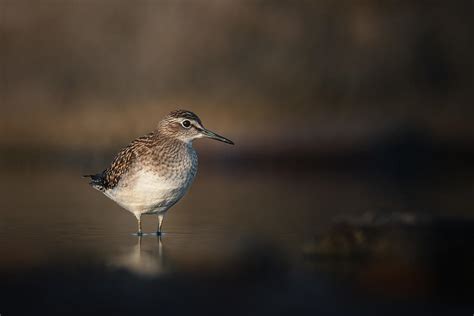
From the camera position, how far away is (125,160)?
11.6m

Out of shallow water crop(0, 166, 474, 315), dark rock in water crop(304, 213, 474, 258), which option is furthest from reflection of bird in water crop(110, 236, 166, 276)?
dark rock in water crop(304, 213, 474, 258)

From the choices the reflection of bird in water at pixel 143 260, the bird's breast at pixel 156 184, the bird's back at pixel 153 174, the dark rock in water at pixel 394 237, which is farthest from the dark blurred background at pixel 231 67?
the dark rock in water at pixel 394 237

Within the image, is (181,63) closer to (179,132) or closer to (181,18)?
(181,18)

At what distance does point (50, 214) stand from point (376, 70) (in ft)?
43.6

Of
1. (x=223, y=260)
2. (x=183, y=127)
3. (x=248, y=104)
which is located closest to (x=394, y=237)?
(x=223, y=260)

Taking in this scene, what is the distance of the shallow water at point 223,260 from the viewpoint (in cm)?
713

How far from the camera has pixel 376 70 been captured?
961 inches

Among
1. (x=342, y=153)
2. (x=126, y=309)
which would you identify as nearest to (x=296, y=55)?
(x=342, y=153)

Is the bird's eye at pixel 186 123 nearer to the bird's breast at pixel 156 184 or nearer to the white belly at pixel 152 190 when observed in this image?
the bird's breast at pixel 156 184

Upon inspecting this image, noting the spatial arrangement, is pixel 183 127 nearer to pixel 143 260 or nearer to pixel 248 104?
pixel 143 260

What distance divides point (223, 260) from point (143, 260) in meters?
0.79

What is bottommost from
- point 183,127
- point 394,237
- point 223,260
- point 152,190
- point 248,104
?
point 223,260

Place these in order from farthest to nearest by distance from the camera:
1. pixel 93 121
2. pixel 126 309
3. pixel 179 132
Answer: pixel 93 121, pixel 179 132, pixel 126 309

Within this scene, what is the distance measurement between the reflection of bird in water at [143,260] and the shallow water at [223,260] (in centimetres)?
1
